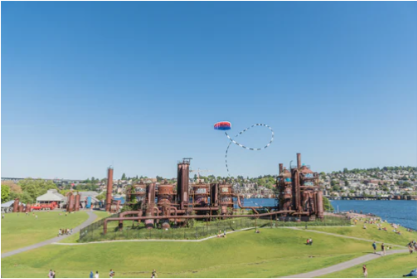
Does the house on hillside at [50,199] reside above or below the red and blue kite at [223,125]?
below

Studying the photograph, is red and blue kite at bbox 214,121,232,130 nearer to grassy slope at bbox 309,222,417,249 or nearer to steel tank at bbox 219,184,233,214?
steel tank at bbox 219,184,233,214

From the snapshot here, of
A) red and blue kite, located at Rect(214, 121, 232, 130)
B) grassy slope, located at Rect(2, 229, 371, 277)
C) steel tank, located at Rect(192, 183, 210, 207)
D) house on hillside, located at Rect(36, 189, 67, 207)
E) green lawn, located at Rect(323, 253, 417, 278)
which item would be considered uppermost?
red and blue kite, located at Rect(214, 121, 232, 130)

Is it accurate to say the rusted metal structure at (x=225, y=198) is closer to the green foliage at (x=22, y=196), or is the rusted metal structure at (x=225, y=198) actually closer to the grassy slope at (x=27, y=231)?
the grassy slope at (x=27, y=231)

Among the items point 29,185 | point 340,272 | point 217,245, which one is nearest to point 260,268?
point 340,272

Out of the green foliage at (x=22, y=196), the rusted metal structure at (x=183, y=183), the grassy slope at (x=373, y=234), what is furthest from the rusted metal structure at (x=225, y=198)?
the green foliage at (x=22, y=196)

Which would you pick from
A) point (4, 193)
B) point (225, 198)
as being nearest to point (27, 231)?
point (225, 198)

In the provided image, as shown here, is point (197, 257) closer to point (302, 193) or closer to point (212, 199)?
point (212, 199)

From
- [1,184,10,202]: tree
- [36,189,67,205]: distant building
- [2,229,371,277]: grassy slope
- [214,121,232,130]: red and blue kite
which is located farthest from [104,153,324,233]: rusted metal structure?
[1,184,10,202]: tree
